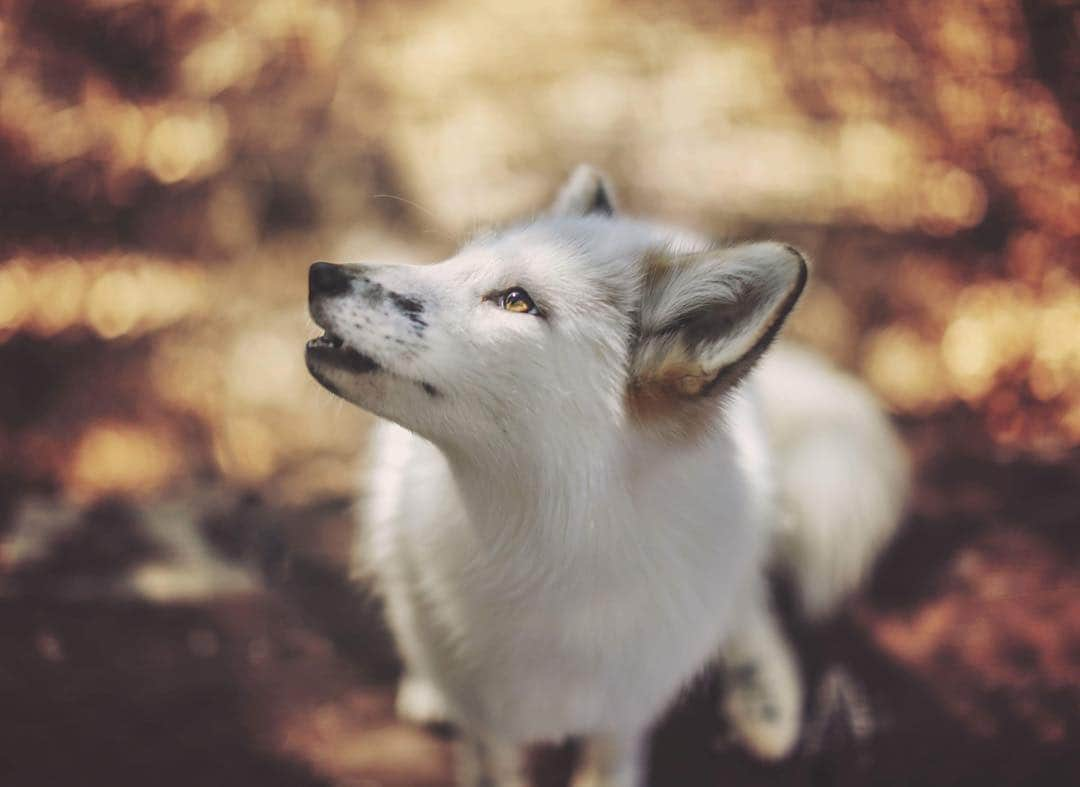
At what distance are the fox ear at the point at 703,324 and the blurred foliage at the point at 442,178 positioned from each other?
1.56 m

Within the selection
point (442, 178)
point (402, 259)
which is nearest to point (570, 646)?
point (402, 259)

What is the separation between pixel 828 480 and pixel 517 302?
1.17m

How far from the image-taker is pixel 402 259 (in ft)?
9.64

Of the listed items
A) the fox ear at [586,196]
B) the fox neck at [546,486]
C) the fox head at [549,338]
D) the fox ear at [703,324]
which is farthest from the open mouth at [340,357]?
the fox ear at [586,196]

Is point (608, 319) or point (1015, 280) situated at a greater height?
point (608, 319)

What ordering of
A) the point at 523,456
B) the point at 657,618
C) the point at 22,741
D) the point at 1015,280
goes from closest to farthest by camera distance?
the point at 523,456
the point at 657,618
the point at 22,741
the point at 1015,280

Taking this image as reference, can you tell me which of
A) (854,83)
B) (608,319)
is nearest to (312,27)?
(854,83)

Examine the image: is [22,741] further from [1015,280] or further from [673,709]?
[1015,280]

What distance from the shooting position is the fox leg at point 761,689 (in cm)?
209

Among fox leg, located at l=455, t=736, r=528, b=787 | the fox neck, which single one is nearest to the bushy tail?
fox leg, located at l=455, t=736, r=528, b=787

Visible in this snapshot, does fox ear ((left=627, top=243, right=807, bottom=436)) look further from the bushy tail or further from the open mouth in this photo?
the bushy tail

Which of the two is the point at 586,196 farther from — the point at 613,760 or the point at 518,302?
the point at 613,760

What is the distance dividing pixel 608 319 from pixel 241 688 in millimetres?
1368

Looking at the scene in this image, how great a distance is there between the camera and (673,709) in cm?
215
